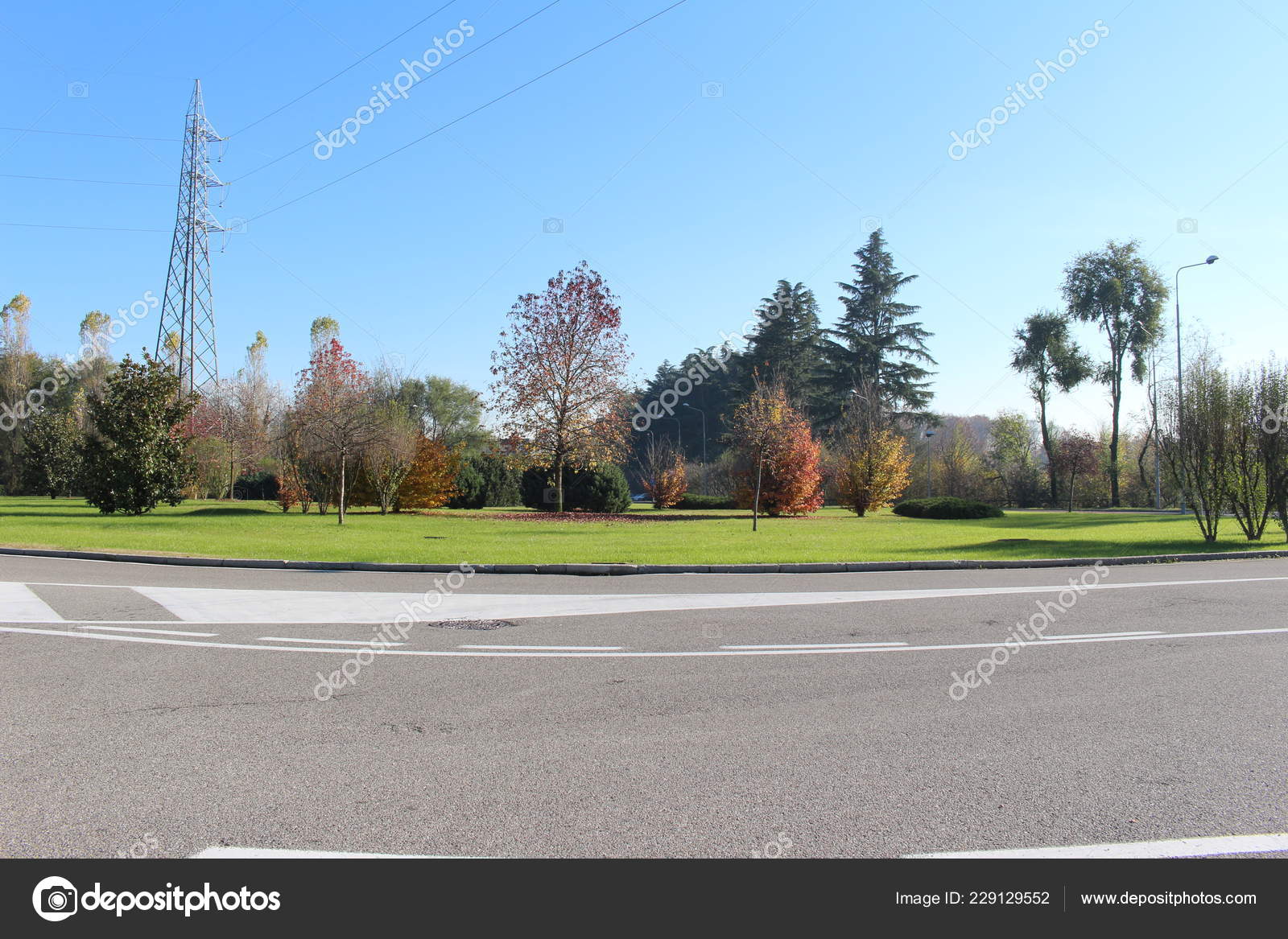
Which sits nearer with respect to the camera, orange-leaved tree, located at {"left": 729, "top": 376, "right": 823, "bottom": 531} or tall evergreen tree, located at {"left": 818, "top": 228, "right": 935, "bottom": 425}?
orange-leaved tree, located at {"left": 729, "top": 376, "right": 823, "bottom": 531}

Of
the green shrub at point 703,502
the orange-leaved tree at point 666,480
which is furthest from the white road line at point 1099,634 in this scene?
the orange-leaved tree at point 666,480

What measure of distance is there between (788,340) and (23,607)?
53002mm

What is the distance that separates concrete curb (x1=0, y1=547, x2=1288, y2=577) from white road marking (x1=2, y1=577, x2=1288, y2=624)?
110 inches

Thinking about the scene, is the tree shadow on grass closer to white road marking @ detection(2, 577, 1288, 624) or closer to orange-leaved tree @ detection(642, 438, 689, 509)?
white road marking @ detection(2, 577, 1288, 624)

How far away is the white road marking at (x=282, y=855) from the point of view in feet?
11.3

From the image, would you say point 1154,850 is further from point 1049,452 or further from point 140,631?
point 1049,452

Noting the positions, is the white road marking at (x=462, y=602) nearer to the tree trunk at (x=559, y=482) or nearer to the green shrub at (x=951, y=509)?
the green shrub at (x=951, y=509)

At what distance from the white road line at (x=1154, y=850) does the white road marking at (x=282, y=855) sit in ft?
7.10

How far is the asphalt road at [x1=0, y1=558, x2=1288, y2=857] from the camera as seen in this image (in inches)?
147

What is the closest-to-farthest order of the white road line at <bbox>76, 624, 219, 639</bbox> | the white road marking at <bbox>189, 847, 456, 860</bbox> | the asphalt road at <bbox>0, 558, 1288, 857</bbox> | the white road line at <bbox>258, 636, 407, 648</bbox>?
the white road marking at <bbox>189, 847, 456, 860</bbox>, the asphalt road at <bbox>0, 558, 1288, 857</bbox>, the white road line at <bbox>258, 636, 407, 648</bbox>, the white road line at <bbox>76, 624, 219, 639</bbox>

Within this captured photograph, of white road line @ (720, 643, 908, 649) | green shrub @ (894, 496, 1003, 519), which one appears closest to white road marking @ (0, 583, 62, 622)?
white road line @ (720, 643, 908, 649)

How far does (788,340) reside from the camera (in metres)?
58.7
